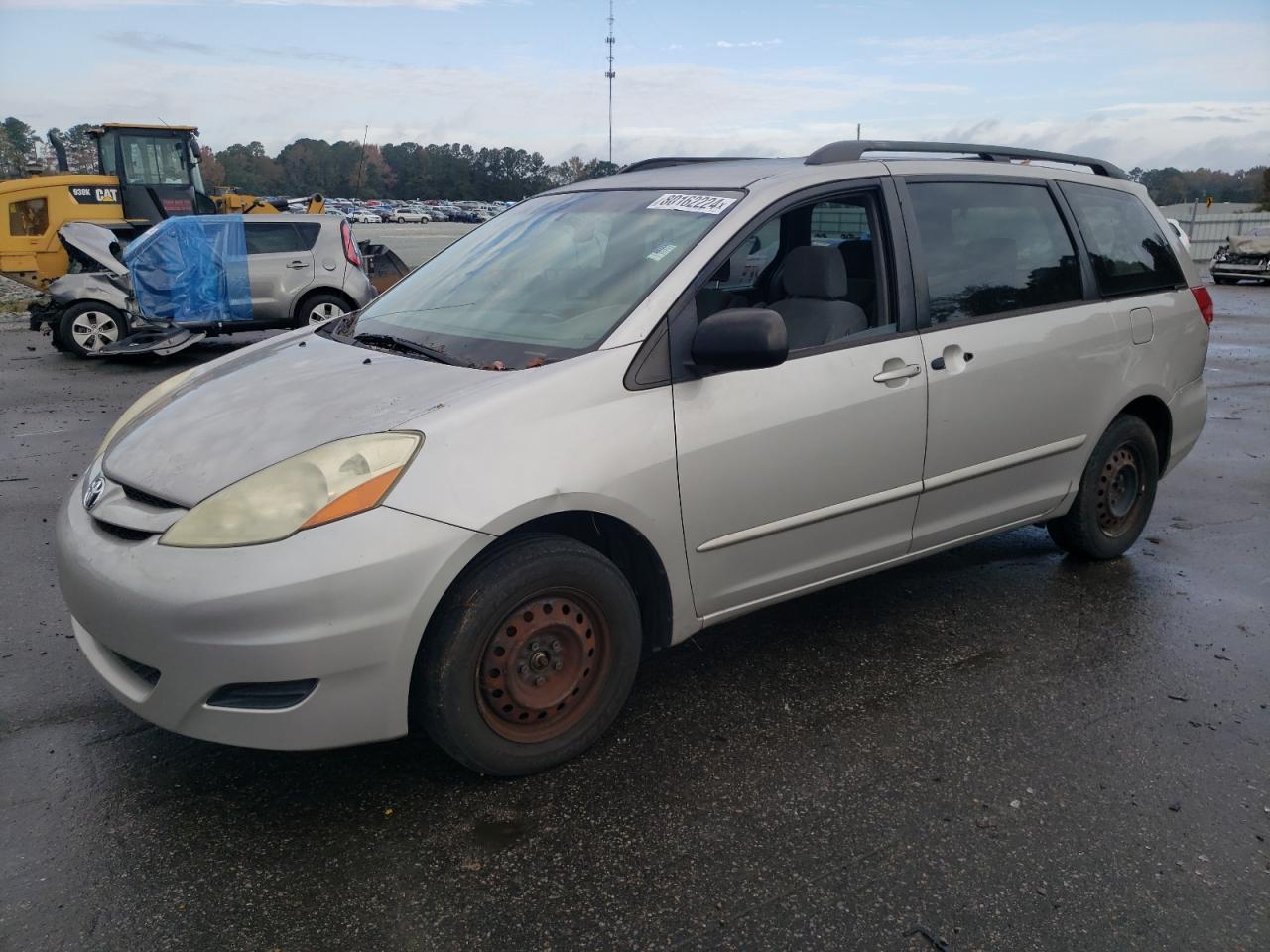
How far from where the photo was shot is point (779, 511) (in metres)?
3.25

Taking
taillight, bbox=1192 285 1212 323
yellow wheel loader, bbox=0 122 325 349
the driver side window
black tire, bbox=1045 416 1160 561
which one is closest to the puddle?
the driver side window

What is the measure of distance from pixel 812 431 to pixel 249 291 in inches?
415

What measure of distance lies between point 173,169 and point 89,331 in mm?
6185

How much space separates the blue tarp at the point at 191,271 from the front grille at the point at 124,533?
1015 cm

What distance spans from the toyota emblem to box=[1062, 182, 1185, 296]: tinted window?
153 inches

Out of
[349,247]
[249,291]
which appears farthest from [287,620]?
[349,247]

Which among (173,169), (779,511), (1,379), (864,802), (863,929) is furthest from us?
(173,169)

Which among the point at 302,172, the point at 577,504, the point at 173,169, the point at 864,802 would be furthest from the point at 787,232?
the point at 302,172

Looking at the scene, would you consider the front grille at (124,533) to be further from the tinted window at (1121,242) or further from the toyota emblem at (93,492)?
the tinted window at (1121,242)

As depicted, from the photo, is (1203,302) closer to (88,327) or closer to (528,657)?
(528,657)

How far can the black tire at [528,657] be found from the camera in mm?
2637

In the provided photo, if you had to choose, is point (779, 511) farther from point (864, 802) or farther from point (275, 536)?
point (275, 536)

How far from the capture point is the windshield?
3127mm

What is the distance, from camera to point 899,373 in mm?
3504
